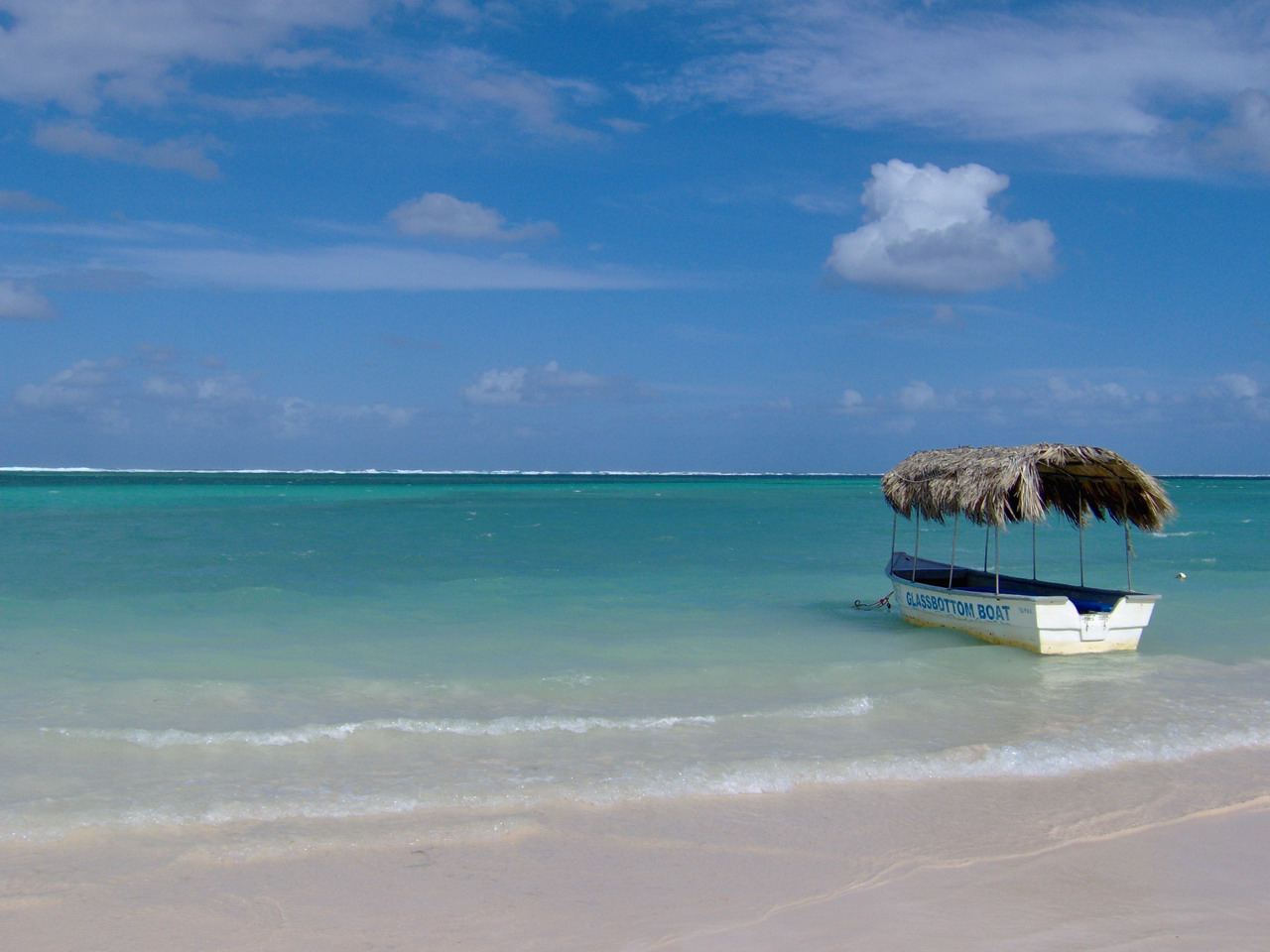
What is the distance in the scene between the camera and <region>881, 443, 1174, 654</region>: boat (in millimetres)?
10586

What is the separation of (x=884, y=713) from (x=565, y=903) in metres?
4.23

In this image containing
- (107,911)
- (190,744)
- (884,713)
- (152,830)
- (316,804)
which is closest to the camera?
(107,911)

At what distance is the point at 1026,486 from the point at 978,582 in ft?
13.6

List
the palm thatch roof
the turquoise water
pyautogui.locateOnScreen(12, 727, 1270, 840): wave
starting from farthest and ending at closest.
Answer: the palm thatch roof
the turquoise water
pyautogui.locateOnScreen(12, 727, 1270, 840): wave

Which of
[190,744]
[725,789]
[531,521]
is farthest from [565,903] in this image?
[531,521]

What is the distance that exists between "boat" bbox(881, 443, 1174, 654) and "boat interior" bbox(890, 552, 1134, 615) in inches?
1.5

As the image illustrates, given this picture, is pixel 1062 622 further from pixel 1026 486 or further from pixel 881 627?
pixel 881 627

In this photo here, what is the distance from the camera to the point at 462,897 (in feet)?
14.9

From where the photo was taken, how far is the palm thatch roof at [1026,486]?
10.8 meters

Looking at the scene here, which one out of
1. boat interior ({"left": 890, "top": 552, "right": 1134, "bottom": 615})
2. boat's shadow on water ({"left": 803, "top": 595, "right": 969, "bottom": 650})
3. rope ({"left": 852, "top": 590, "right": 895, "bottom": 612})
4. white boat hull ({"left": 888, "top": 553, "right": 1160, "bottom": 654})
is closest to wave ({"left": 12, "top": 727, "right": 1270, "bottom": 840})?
white boat hull ({"left": 888, "top": 553, "right": 1160, "bottom": 654})

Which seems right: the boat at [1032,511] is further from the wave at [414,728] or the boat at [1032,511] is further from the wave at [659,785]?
the wave at [414,728]

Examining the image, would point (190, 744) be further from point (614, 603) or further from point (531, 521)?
point (531, 521)

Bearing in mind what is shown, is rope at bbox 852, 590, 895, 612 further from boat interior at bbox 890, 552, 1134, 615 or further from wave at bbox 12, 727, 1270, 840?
wave at bbox 12, 727, 1270, 840

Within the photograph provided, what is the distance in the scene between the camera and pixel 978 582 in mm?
14414
